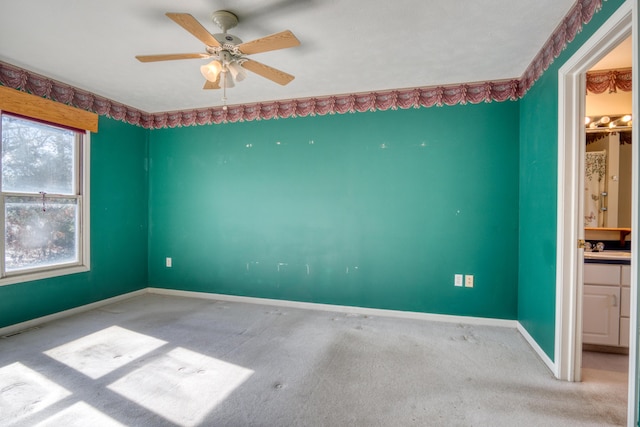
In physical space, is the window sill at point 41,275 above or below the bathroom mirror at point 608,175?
below

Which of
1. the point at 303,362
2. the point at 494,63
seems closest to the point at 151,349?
the point at 303,362

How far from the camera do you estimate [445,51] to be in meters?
2.42

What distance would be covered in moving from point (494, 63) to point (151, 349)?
11.9ft

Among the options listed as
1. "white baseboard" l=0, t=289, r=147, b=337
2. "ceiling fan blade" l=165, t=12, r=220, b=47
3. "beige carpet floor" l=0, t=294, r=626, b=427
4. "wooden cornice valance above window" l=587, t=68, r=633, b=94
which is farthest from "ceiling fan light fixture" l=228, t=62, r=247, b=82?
"white baseboard" l=0, t=289, r=147, b=337

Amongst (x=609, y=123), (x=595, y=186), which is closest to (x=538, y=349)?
(x=595, y=186)

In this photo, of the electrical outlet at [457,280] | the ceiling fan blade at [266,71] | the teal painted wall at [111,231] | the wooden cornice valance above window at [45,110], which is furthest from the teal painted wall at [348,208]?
the ceiling fan blade at [266,71]

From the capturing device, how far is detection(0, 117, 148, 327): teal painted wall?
3.03 metres

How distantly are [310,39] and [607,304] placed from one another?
307 cm

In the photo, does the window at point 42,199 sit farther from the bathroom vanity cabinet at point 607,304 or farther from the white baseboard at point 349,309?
the bathroom vanity cabinet at point 607,304

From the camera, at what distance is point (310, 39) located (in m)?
2.26

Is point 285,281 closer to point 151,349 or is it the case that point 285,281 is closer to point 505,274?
point 151,349

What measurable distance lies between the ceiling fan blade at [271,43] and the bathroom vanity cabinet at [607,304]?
276 cm

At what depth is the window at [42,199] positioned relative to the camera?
2730 mm

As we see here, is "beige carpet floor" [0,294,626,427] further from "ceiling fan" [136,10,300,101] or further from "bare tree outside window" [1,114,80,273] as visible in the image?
"ceiling fan" [136,10,300,101]
